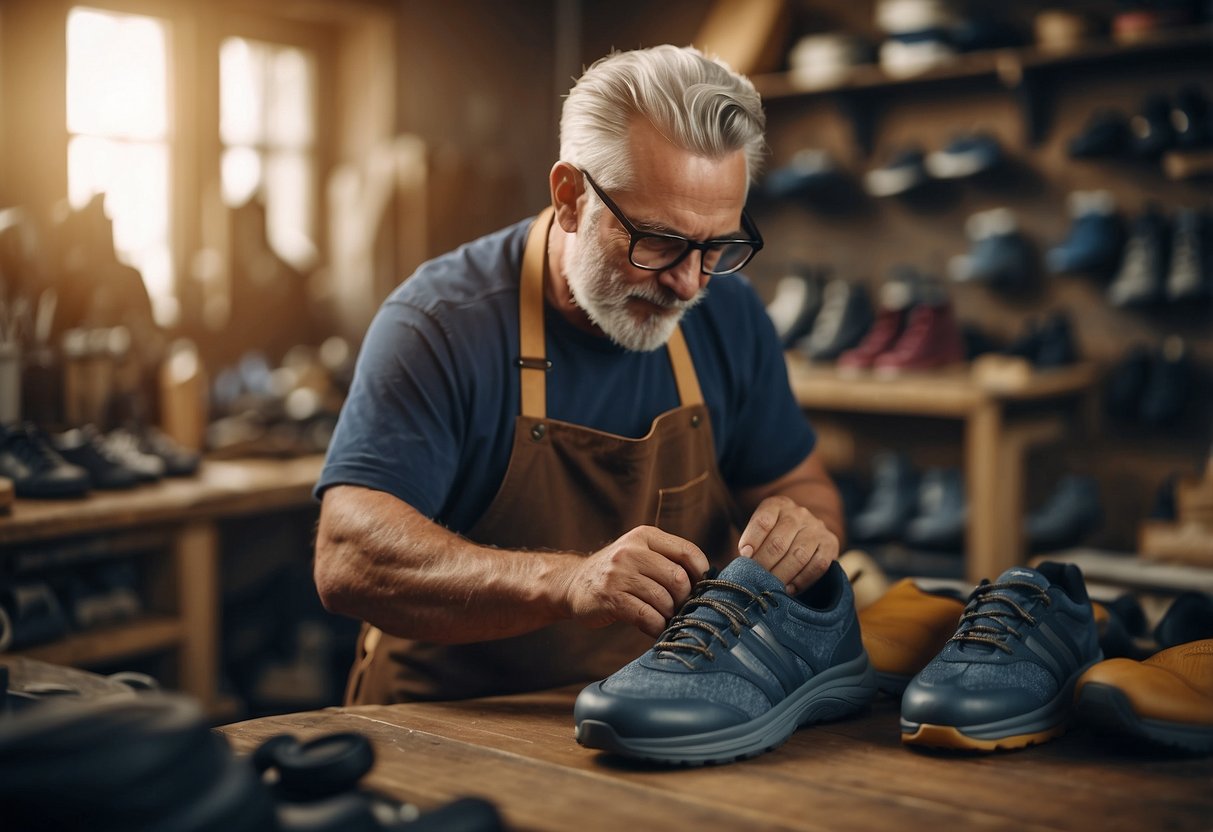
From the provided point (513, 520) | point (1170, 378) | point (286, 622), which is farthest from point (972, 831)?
point (1170, 378)

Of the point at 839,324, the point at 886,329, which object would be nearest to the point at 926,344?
the point at 886,329

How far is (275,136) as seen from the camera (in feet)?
15.6

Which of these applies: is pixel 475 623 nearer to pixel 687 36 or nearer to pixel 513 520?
pixel 513 520

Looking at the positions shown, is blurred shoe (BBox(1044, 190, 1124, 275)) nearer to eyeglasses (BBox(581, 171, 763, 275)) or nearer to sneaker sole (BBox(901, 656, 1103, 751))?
eyeglasses (BBox(581, 171, 763, 275))

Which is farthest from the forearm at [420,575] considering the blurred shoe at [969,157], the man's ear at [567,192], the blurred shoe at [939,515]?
the blurred shoe at [969,157]

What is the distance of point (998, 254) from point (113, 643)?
3.06m

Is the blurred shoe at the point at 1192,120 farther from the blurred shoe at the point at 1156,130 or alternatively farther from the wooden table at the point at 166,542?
the wooden table at the point at 166,542

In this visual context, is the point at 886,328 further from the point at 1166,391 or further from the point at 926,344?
the point at 1166,391

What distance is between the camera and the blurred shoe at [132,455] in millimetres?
2896

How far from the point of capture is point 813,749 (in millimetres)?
1292

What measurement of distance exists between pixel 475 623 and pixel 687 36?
4.09 metres

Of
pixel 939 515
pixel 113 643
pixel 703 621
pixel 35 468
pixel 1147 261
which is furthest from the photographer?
pixel 939 515

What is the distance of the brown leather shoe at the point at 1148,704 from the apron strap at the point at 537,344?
86 cm

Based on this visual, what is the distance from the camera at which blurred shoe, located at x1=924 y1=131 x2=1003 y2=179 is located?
4.23m
